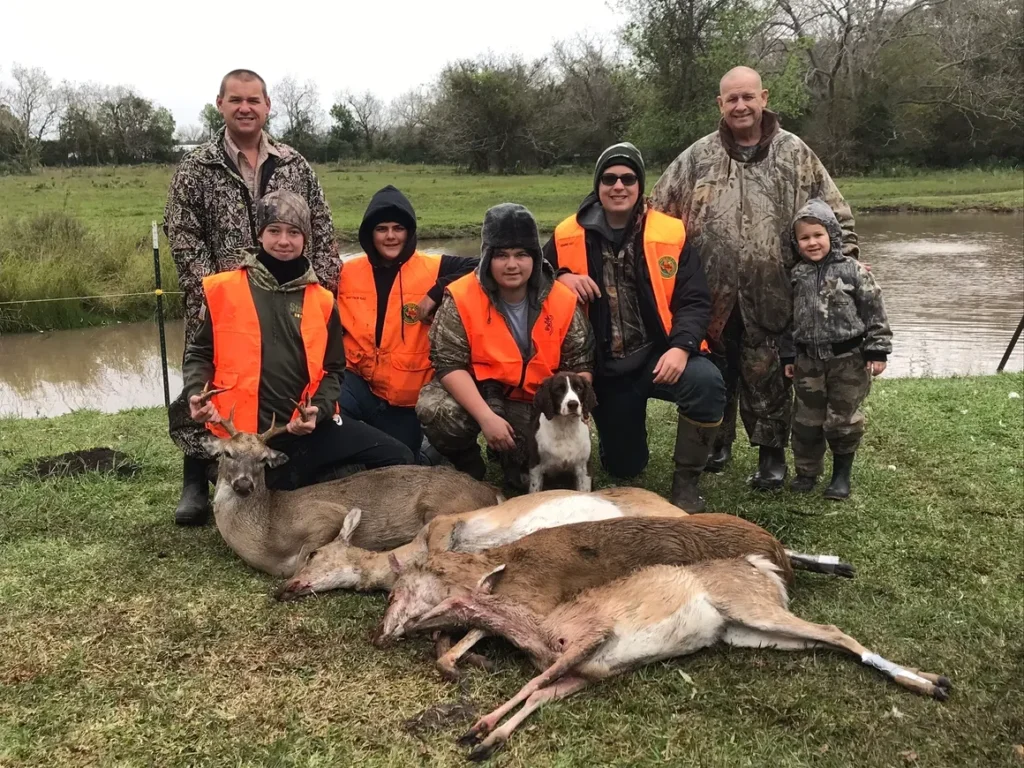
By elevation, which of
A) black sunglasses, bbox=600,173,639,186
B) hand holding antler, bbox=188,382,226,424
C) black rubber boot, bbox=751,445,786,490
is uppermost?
black sunglasses, bbox=600,173,639,186

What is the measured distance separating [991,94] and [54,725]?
53.2m

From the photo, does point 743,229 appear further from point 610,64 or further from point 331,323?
point 610,64

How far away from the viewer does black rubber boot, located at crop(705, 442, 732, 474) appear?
602 centimetres

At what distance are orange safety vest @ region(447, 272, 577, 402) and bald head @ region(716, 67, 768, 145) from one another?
4.97ft

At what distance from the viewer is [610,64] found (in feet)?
208

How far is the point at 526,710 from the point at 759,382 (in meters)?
3.21

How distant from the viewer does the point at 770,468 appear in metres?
5.64

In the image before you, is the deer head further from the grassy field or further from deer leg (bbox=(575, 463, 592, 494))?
the grassy field

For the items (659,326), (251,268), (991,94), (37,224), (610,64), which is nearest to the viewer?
(251,268)

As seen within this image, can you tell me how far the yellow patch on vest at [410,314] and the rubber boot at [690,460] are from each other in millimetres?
1833

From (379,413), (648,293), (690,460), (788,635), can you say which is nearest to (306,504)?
(379,413)

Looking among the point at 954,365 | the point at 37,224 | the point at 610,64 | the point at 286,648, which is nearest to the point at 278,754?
the point at 286,648

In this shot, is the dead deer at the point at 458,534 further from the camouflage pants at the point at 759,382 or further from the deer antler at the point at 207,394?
the camouflage pants at the point at 759,382

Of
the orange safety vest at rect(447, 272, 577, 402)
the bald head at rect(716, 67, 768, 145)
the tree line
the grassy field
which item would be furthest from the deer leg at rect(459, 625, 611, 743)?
the tree line
